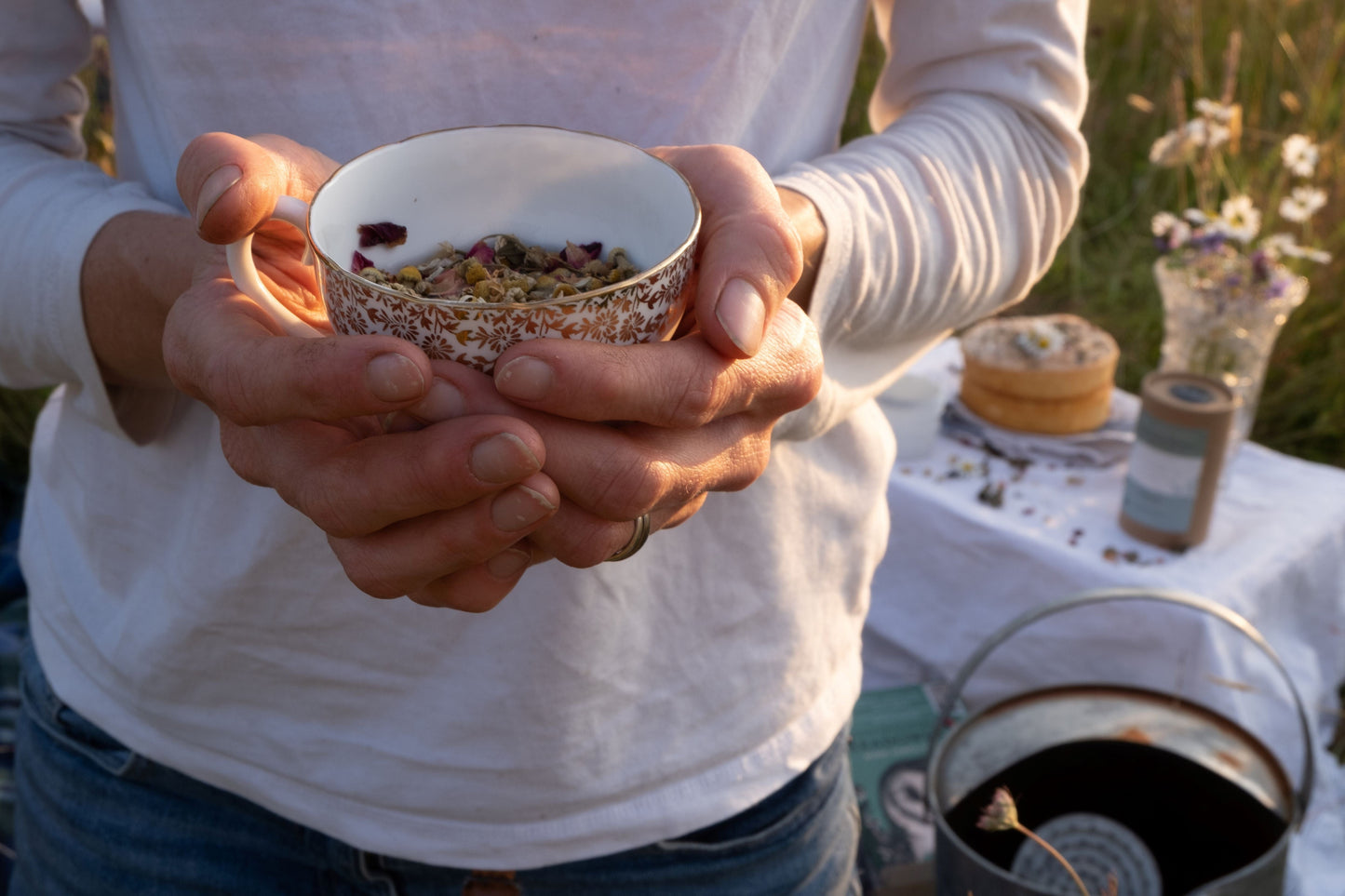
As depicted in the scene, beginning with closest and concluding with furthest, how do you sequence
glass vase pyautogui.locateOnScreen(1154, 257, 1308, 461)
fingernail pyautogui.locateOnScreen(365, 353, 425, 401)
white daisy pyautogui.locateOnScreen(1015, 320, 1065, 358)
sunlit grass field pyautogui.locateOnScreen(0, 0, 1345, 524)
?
fingernail pyautogui.locateOnScreen(365, 353, 425, 401)
glass vase pyautogui.locateOnScreen(1154, 257, 1308, 461)
white daisy pyautogui.locateOnScreen(1015, 320, 1065, 358)
sunlit grass field pyautogui.locateOnScreen(0, 0, 1345, 524)

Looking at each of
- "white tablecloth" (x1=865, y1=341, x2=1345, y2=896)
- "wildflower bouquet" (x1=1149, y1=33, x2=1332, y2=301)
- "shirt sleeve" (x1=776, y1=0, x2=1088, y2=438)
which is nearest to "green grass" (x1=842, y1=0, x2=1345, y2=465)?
"wildflower bouquet" (x1=1149, y1=33, x2=1332, y2=301)

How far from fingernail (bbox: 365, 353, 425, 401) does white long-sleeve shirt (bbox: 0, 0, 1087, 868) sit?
0.33 m

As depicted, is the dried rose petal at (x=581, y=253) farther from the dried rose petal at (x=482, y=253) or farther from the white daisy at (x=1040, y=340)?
the white daisy at (x=1040, y=340)

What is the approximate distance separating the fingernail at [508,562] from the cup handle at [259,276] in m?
0.19

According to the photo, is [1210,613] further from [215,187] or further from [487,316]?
[215,187]

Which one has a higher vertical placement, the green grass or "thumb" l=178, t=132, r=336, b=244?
"thumb" l=178, t=132, r=336, b=244

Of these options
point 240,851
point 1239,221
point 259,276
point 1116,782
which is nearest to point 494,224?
point 259,276

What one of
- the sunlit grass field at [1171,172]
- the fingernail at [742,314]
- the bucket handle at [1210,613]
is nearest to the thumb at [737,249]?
the fingernail at [742,314]

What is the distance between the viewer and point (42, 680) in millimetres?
1042

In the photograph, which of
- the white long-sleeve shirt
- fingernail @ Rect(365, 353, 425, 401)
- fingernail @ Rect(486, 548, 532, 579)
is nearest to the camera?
fingernail @ Rect(365, 353, 425, 401)

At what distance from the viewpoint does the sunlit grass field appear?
126 inches

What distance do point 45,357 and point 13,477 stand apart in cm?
202

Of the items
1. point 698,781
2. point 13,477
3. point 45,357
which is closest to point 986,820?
point 698,781

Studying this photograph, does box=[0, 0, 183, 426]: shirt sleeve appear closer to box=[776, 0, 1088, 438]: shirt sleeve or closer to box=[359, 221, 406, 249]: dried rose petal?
box=[359, 221, 406, 249]: dried rose petal
